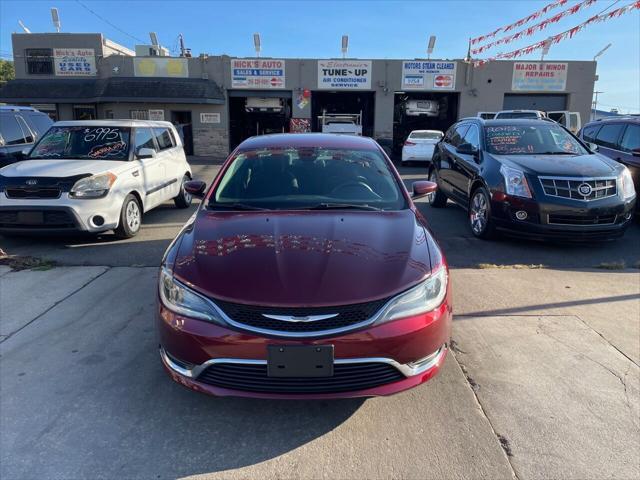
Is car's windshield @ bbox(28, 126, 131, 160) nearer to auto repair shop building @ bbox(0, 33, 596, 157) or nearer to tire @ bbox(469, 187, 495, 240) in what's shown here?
tire @ bbox(469, 187, 495, 240)

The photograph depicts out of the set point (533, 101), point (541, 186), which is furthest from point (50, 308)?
point (533, 101)

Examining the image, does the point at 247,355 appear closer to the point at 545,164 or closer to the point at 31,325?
the point at 31,325

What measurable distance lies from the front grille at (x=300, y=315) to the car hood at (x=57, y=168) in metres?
5.02

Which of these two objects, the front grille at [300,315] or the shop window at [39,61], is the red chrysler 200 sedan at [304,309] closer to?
the front grille at [300,315]

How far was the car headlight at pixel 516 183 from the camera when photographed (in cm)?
641

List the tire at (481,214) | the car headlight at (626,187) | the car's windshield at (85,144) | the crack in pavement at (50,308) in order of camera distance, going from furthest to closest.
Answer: the car's windshield at (85,144) → the tire at (481,214) → the car headlight at (626,187) → the crack in pavement at (50,308)

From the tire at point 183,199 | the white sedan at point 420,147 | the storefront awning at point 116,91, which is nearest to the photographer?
the tire at point 183,199

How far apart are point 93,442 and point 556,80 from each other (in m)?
26.3

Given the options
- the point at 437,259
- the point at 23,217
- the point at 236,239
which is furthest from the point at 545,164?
the point at 23,217

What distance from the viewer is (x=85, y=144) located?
754cm

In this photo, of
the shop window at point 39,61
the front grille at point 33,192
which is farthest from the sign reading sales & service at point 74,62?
the front grille at point 33,192

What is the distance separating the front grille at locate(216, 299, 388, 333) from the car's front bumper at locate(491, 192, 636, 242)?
4.59m

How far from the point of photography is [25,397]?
313 centimetres

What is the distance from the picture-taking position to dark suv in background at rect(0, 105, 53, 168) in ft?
29.1
